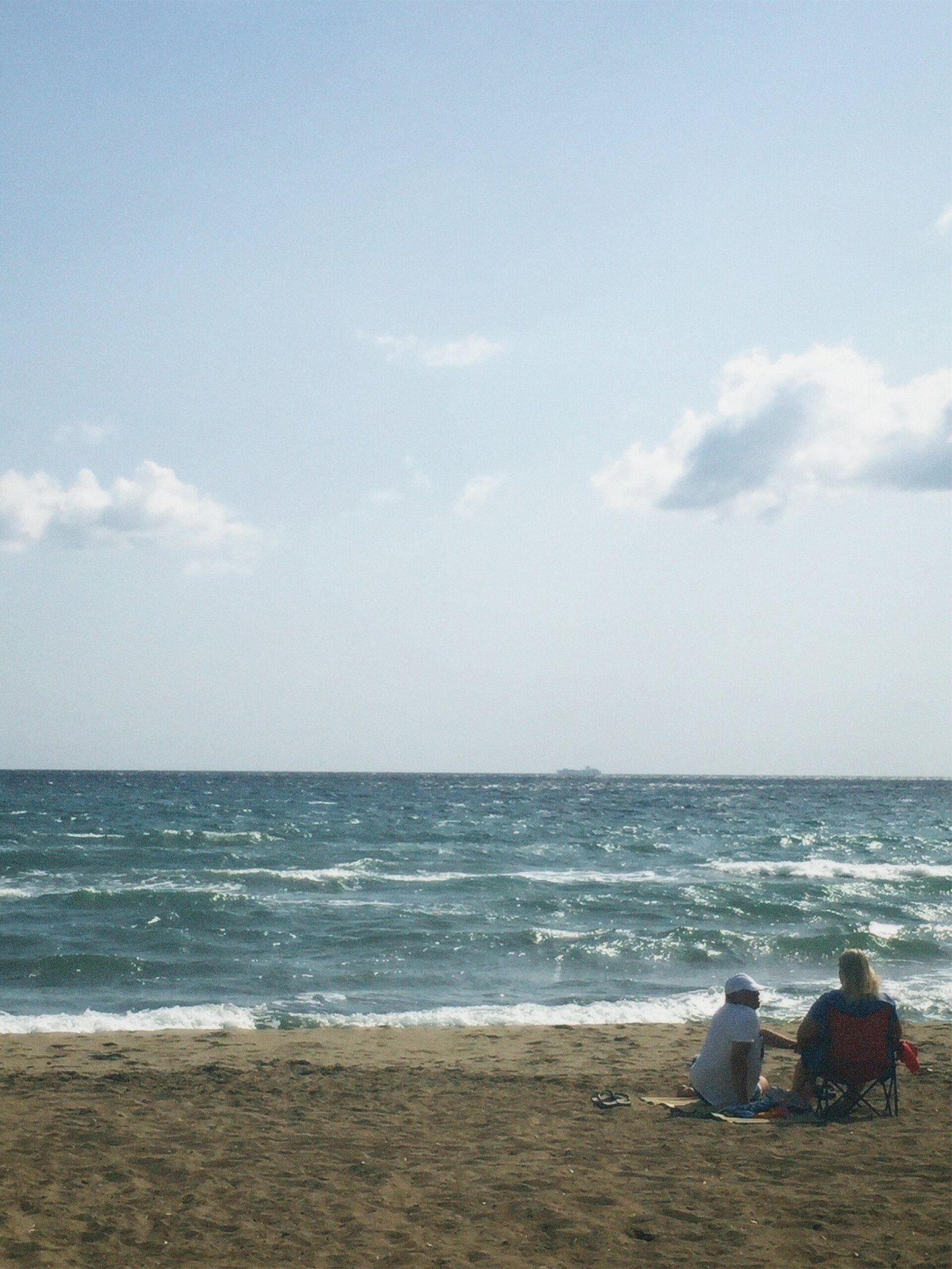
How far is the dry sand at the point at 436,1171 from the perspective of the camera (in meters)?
5.50

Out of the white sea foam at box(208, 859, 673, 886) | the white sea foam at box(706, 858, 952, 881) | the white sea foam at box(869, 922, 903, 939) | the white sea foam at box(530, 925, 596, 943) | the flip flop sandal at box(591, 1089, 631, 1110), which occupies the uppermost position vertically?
the flip flop sandal at box(591, 1089, 631, 1110)

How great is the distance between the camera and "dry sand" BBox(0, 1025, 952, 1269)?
18.1 feet

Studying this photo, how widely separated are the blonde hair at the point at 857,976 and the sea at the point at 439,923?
18.3 ft

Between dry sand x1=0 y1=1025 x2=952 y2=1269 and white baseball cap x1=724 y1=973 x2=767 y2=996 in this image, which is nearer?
dry sand x1=0 y1=1025 x2=952 y2=1269

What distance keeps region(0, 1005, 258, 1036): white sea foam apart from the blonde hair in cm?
723

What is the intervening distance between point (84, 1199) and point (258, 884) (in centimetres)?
1963

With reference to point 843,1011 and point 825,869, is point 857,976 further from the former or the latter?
point 825,869

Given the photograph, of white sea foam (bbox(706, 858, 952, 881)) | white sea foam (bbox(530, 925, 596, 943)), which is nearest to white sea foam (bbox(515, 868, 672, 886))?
white sea foam (bbox(706, 858, 952, 881))

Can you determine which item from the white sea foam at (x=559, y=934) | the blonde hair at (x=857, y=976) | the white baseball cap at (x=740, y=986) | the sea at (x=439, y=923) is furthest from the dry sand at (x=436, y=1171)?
the white sea foam at (x=559, y=934)

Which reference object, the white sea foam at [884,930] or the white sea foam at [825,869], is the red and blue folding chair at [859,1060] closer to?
the white sea foam at [884,930]

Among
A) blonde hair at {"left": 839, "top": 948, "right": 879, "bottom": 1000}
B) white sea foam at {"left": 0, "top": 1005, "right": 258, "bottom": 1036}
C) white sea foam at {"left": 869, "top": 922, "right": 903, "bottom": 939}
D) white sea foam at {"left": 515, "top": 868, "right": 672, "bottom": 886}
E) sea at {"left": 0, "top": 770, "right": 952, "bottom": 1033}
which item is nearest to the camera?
blonde hair at {"left": 839, "top": 948, "right": 879, "bottom": 1000}

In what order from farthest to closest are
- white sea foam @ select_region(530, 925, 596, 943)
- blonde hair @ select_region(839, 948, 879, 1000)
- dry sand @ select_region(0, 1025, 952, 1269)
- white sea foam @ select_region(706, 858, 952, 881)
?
white sea foam @ select_region(706, 858, 952, 881)
white sea foam @ select_region(530, 925, 596, 943)
blonde hair @ select_region(839, 948, 879, 1000)
dry sand @ select_region(0, 1025, 952, 1269)

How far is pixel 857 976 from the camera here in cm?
799

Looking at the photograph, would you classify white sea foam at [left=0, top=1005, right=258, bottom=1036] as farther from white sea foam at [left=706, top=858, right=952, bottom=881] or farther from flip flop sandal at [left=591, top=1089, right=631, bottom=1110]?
white sea foam at [left=706, top=858, right=952, bottom=881]
